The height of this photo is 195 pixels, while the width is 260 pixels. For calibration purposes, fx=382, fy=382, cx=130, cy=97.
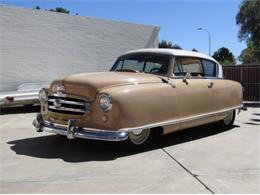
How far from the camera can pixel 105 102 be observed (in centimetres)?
589

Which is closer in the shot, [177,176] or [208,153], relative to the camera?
[177,176]

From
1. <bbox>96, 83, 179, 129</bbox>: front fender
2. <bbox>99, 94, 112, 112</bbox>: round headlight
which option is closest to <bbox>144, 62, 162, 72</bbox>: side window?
<bbox>96, 83, 179, 129</bbox>: front fender

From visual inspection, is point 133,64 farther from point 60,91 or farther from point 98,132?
point 98,132

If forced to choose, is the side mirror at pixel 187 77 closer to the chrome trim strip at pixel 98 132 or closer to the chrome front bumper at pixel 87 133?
the chrome trim strip at pixel 98 132

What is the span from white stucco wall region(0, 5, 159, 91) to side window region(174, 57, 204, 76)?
27.4 feet

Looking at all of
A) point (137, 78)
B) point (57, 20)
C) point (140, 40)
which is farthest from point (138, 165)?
point (140, 40)

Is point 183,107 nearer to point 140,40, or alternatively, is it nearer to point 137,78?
point 137,78

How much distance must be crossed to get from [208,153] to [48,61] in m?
10.6

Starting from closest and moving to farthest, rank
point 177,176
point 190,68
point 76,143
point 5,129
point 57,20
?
point 177,176 → point 76,143 → point 190,68 → point 5,129 → point 57,20

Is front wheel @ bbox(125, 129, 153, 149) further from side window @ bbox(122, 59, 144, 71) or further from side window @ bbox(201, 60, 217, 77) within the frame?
side window @ bbox(201, 60, 217, 77)

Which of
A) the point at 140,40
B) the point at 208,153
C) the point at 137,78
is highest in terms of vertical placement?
the point at 140,40

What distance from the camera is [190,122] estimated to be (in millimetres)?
7324

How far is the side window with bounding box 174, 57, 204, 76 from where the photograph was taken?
7410 mm

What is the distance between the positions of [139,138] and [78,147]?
1094mm
